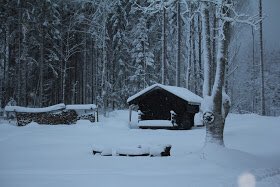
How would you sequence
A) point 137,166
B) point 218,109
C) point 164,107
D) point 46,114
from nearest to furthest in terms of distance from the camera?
point 137,166 → point 218,109 → point 164,107 → point 46,114

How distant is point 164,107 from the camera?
28.8 metres

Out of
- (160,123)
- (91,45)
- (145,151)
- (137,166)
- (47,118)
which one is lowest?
(137,166)

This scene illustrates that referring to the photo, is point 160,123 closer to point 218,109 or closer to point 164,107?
point 164,107

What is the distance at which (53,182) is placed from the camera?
30.9 feet

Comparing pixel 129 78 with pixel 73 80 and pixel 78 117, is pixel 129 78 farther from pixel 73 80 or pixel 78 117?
pixel 78 117

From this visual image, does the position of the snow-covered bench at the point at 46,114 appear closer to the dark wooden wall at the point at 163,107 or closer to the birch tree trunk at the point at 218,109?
the dark wooden wall at the point at 163,107

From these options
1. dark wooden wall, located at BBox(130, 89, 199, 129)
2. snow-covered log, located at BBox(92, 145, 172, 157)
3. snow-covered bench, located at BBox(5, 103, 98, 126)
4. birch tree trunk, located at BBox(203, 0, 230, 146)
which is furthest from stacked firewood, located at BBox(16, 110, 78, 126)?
birch tree trunk, located at BBox(203, 0, 230, 146)

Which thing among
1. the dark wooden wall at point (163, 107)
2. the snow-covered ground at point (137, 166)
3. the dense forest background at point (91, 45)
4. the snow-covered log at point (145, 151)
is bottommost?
the snow-covered ground at point (137, 166)

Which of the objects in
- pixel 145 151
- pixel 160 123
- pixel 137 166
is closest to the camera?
pixel 137 166

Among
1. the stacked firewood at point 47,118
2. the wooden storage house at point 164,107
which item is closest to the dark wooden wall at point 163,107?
the wooden storage house at point 164,107

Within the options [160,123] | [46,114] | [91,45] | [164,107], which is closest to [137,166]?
[160,123]

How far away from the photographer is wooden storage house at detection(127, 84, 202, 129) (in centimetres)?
2745

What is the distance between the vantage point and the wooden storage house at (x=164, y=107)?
2745 cm

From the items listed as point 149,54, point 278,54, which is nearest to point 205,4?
point 149,54
